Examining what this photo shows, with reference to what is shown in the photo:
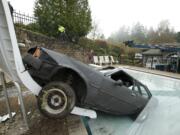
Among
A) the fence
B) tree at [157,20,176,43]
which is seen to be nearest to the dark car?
the fence

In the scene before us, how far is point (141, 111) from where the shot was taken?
466 centimetres

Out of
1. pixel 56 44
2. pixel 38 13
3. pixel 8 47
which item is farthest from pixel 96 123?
pixel 38 13

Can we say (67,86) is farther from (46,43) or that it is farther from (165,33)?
(165,33)

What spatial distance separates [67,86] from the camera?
318cm

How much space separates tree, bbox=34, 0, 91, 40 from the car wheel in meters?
11.8

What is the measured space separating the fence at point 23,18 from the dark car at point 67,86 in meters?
9.73

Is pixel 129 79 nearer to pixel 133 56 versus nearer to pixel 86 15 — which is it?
pixel 86 15

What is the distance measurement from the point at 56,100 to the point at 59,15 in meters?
12.1

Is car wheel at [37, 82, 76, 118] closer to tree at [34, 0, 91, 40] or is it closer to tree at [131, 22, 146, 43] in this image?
tree at [34, 0, 91, 40]

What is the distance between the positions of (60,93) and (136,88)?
86.2 inches

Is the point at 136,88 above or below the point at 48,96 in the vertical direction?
below

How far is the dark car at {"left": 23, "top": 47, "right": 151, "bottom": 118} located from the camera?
3131 millimetres

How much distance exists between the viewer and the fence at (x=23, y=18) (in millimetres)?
12177

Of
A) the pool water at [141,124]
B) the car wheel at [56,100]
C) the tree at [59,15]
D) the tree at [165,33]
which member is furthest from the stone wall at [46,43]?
the tree at [165,33]
